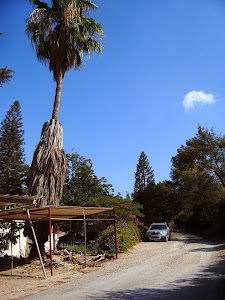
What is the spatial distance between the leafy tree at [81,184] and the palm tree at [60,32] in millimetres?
12986

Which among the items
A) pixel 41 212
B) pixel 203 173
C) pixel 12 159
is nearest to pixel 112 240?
pixel 41 212

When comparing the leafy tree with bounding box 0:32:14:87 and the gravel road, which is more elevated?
the leafy tree with bounding box 0:32:14:87

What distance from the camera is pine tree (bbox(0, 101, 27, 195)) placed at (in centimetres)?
3700

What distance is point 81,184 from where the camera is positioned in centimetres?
2680

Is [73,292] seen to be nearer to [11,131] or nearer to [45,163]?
[45,163]

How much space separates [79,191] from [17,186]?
14.6m

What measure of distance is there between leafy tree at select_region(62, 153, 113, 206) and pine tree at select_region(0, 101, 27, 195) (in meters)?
12.6

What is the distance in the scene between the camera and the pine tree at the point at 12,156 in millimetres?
37000

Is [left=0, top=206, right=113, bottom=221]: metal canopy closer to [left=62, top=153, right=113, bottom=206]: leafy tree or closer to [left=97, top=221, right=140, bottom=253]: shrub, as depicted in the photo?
[left=97, top=221, right=140, bottom=253]: shrub

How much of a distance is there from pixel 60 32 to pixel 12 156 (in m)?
26.6

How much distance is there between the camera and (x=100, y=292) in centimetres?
671

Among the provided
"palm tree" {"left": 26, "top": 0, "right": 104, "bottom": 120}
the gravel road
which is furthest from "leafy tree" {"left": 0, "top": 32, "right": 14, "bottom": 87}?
the gravel road

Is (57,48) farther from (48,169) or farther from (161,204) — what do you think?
(161,204)

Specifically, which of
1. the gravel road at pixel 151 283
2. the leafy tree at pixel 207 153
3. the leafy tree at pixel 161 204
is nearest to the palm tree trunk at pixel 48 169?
the gravel road at pixel 151 283
